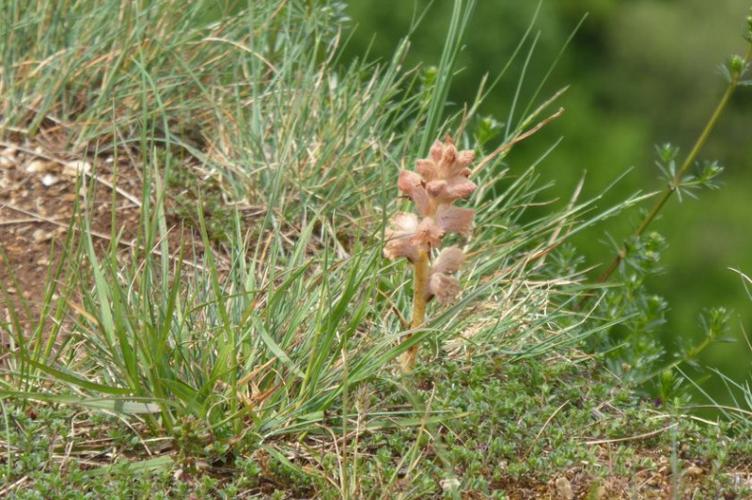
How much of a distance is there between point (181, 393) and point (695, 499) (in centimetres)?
119

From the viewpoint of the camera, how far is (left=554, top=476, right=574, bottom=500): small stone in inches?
112

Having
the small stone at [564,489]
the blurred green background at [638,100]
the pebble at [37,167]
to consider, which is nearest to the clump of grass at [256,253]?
the pebble at [37,167]

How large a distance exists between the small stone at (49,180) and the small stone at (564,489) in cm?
200

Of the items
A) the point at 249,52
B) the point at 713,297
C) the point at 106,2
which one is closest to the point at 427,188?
the point at 249,52

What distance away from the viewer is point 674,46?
1521 cm

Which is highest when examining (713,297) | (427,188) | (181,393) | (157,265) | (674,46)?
(427,188)

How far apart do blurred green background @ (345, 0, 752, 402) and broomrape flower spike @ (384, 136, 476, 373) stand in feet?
27.7

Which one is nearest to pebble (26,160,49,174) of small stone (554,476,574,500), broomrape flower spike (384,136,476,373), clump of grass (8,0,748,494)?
clump of grass (8,0,748,494)

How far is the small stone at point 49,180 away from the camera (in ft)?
13.2

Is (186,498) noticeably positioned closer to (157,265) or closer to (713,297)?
(157,265)

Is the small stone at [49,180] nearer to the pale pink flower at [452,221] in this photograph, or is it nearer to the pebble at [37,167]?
the pebble at [37,167]

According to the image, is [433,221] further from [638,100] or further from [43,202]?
[638,100]

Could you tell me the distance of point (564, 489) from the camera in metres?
2.86

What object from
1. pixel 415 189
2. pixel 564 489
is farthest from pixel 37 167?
pixel 564 489
